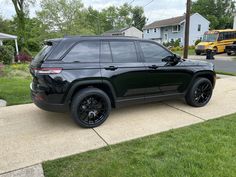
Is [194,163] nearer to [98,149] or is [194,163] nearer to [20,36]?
[98,149]

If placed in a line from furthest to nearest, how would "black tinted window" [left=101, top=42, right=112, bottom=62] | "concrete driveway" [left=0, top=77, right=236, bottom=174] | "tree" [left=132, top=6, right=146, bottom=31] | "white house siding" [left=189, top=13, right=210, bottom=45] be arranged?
"tree" [left=132, top=6, right=146, bottom=31] < "white house siding" [left=189, top=13, right=210, bottom=45] < "black tinted window" [left=101, top=42, right=112, bottom=62] < "concrete driveway" [left=0, top=77, right=236, bottom=174]

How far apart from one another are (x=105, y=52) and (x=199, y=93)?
2.67 m

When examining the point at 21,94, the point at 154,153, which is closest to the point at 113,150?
the point at 154,153

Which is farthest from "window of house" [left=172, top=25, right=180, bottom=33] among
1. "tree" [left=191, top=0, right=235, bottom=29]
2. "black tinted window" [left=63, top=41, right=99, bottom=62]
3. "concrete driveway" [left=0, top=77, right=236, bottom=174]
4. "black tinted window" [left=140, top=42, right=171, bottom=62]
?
"black tinted window" [left=63, top=41, right=99, bottom=62]

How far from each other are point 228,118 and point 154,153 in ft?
7.29

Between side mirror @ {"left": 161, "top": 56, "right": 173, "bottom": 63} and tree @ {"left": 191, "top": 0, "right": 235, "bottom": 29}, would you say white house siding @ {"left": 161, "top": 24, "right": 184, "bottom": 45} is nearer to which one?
tree @ {"left": 191, "top": 0, "right": 235, "bottom": 29}

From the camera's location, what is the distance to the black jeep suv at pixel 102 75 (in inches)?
147

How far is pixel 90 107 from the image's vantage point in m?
4.08

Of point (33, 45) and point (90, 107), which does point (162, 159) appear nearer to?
point (90, 107)

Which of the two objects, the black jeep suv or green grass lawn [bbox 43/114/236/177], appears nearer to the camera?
green grass lawn [bbox 43/114/236/177]

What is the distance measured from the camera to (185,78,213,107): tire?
5.13m

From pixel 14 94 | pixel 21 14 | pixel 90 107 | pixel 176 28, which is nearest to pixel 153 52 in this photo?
pixel 90 107

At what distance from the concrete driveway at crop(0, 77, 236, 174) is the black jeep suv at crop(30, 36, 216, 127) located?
0.36 m

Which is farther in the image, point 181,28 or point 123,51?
point 181,28
